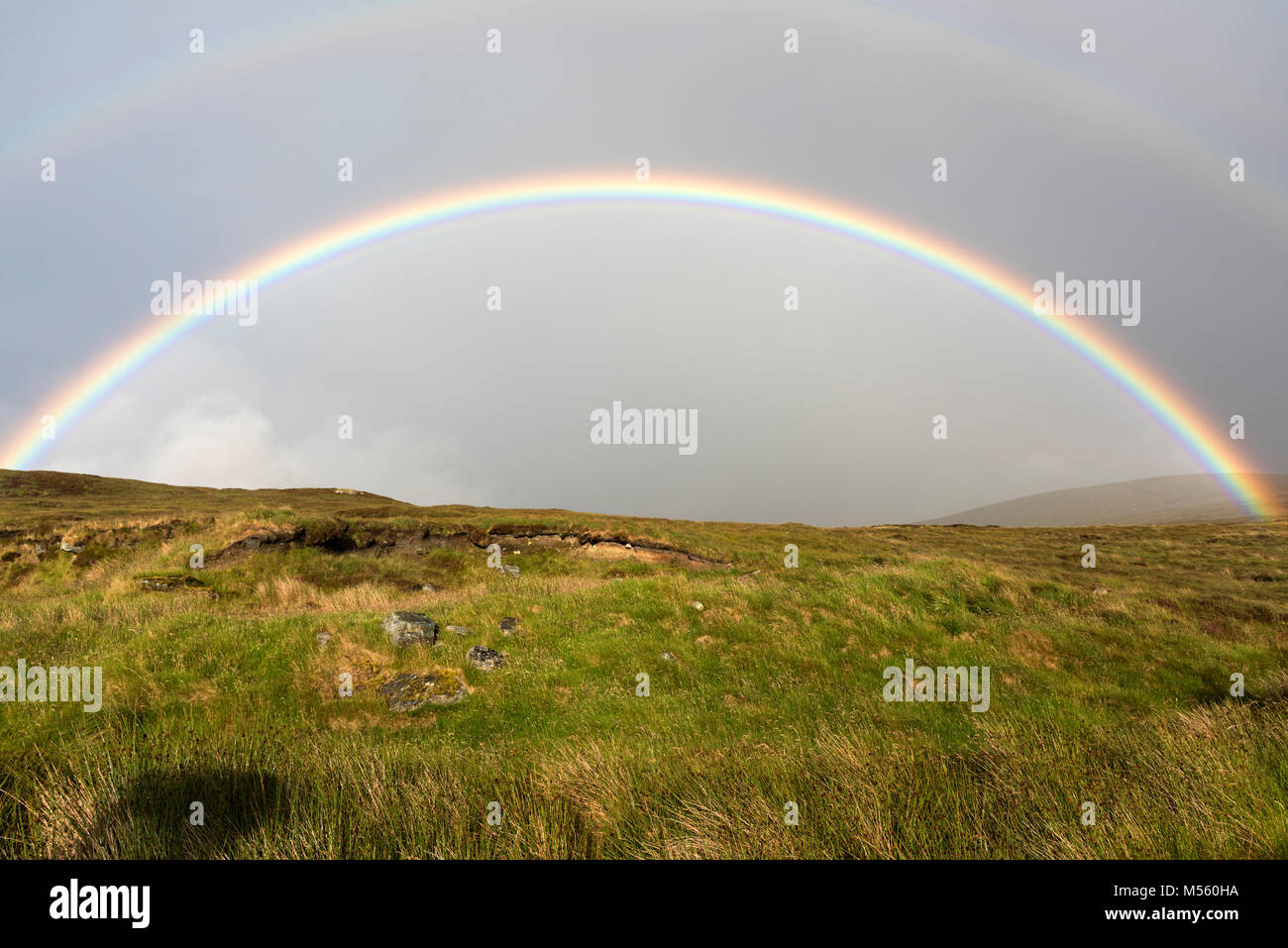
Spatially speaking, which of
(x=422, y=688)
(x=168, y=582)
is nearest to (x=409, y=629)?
(x=422, y=688)

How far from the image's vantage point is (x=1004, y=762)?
472 centimetres

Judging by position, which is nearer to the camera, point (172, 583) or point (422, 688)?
point (422, 688)

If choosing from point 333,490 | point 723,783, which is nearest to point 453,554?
point 723,783

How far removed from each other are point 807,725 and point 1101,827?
4.71 m

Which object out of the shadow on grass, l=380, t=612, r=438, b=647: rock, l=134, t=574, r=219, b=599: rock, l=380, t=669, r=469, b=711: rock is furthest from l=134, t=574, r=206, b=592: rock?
the shadow on grass

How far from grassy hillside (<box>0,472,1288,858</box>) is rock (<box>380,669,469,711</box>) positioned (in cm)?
19

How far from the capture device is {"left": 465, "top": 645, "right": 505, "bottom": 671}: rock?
1048 centimetres

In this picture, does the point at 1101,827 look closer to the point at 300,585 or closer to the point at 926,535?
the point at 300,585

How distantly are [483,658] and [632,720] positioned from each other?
3.79 meters

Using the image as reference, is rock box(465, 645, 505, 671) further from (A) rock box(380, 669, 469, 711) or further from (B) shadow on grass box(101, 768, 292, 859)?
(B) shadow on grass box(101, 768, 292, 859)

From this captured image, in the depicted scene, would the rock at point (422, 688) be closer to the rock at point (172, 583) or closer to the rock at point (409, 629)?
the rock at point (409, 629)

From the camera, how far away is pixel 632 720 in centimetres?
849

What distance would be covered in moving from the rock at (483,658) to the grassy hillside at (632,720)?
0.71 ft

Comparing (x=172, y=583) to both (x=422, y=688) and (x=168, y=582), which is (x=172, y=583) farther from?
(x=422, y=688)
